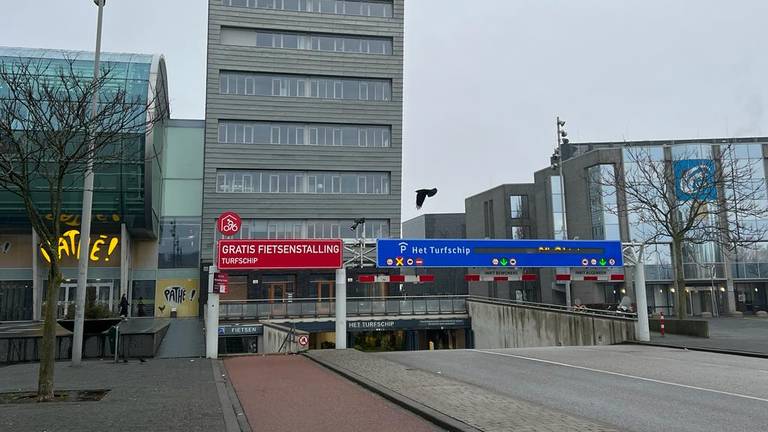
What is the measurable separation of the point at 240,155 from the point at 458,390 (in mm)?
37713

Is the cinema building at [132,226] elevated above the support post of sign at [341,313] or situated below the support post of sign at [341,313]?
above

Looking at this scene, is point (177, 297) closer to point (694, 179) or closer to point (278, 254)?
point (278, 254)

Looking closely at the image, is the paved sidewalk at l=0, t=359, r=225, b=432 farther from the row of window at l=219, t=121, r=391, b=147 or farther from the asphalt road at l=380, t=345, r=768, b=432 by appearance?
the row of window at l=219, t=121, r=391, b=147

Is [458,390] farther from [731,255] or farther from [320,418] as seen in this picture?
[731,255]

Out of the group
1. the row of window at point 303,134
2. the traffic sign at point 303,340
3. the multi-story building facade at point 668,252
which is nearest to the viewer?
the traffic sign at point 303,340

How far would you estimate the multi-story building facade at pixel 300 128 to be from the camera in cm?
4478

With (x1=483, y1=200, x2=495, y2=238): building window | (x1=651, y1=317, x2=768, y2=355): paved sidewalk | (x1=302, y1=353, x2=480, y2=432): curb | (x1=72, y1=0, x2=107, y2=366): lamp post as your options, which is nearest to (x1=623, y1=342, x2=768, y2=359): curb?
(x1=651, y1=317, x2=768, y2=355): paved sidewalk

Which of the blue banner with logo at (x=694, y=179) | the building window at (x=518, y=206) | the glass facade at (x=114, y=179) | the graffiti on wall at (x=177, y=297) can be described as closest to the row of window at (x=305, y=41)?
the glass facade at (x=114, y=179)

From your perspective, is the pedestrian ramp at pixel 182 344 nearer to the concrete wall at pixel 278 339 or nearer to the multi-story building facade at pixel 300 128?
the concrete wall at pixel 278 339

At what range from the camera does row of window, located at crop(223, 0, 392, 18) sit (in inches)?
1859

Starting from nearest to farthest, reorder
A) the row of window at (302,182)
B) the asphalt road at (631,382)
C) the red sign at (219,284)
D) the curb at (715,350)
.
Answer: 1. the asphalt road at (631,382)
2. the curb at (715,350)
3. the red sign at (219,284)
4. the row of window at (302,182)

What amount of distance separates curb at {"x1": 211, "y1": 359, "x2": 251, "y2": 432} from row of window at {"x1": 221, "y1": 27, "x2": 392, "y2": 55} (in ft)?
125

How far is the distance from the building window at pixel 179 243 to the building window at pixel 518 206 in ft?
116

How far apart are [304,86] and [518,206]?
29.4m
